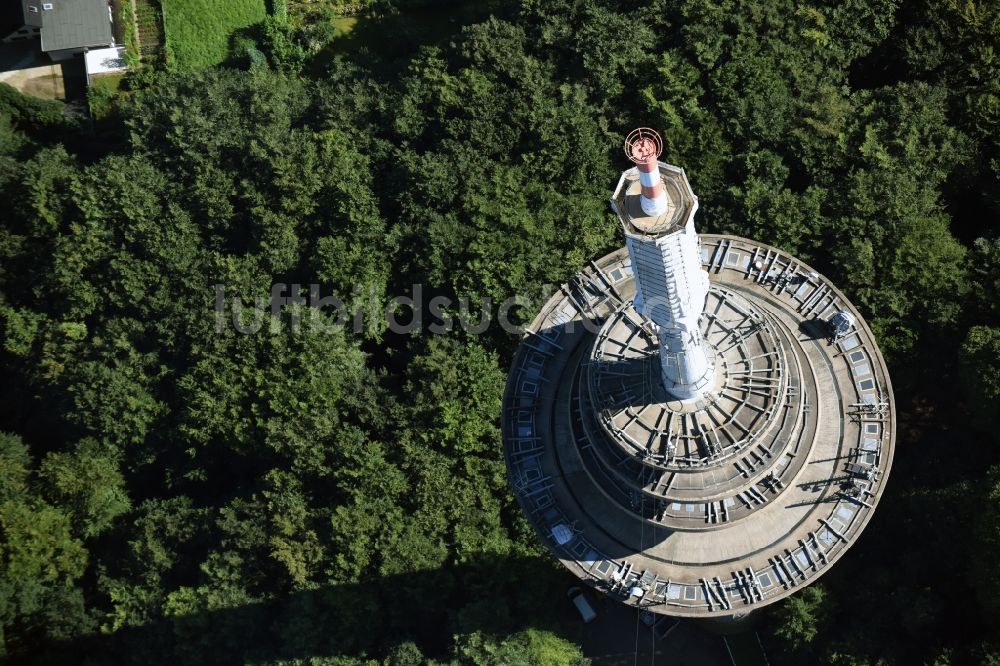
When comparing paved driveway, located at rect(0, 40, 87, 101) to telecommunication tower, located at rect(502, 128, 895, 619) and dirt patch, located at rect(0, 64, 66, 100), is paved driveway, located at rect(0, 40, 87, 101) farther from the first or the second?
telecommunication tower, located at rect(502, 128, 895, 619)

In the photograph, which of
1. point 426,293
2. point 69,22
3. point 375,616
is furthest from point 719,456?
point 69,22

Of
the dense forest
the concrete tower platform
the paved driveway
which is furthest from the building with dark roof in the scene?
the concrete tower platform

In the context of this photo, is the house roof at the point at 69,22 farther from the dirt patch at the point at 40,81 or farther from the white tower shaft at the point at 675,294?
the white tower shaft at the point at 675,294

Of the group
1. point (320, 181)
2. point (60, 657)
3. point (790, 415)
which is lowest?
point (60, 657)

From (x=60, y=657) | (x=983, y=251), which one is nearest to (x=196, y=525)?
(x=60, y=657)

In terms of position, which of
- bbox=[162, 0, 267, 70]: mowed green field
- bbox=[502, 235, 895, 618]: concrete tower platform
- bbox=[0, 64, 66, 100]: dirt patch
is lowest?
bbox=[502, 235, 895, 618]: concrete tower platform

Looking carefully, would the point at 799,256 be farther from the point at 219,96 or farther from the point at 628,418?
the point at 219,96
